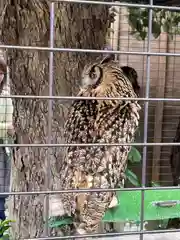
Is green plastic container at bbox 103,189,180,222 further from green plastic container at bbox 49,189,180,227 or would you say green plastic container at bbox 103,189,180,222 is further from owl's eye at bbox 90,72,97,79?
owl's eye at bbox 90,72,97,79

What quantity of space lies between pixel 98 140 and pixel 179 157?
1.03 meters

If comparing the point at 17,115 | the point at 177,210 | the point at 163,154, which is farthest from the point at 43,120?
the point at 163,154

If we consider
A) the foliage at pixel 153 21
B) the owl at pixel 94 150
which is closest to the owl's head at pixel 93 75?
the owl at pixel 94 150

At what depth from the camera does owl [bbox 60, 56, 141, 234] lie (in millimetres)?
1227

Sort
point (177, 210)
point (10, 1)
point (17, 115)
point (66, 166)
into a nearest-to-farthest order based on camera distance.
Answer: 1. point (177, 210)
2. point (66, 166)
3. point (10, 1)
4. point (17, 115)

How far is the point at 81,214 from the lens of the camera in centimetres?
123

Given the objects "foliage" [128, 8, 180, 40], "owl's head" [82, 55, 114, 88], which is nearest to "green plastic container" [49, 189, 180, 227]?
"owl's head" [82, 55, 114, 88]

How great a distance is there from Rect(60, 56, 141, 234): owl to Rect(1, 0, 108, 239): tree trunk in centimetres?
19

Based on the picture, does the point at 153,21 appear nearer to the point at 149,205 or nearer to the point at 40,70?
the point at 40,70

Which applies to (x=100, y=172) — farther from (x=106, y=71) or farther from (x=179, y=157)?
(x=179, y=157)

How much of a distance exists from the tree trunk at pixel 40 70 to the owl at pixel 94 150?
193mm

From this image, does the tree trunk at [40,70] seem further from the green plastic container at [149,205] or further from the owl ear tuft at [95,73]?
the green plastic container at [149,205]

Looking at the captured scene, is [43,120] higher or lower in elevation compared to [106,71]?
lower

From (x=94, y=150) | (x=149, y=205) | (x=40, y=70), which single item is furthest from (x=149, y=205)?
(x=40, y=70)
